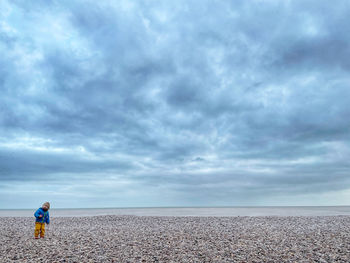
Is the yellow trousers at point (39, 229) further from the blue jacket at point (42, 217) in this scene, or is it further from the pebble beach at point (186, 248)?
the pebble beach at point (186, 248)

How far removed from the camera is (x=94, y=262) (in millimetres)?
13227

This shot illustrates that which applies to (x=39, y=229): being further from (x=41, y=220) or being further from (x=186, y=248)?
(x=186, y=248)

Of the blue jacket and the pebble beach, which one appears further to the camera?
the blue jacket

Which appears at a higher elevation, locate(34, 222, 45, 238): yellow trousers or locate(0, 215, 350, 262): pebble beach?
locate(34, 222, 45, 238): yellow trousers

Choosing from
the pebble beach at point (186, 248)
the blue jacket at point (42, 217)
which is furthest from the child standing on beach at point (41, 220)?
the pebble beach at point (186, 248)

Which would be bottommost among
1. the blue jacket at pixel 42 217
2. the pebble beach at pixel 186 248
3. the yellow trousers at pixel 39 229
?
the pebble beach at pixel 186 248

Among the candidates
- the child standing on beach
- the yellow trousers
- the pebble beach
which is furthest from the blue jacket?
the pebble beach

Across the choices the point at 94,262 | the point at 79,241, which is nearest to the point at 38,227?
the point at 79,241

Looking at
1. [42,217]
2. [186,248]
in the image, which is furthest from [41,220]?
[186,248]

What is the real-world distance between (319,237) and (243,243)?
19.4ft

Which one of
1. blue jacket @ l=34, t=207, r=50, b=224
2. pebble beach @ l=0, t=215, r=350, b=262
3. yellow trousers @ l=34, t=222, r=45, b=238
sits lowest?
pebble beach @ l=0, t=215, r=350, b=262

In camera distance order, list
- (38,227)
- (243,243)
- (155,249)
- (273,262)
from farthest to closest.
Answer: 1. (38,227)
2. (243,243)
3. (155,249)
4. (273,262)

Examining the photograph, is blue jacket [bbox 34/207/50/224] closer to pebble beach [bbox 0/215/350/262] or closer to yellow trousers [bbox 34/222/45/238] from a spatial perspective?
yellow trousers [bbox 34/222/45/238]

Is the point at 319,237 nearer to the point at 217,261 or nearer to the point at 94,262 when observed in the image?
the point at 217,261
